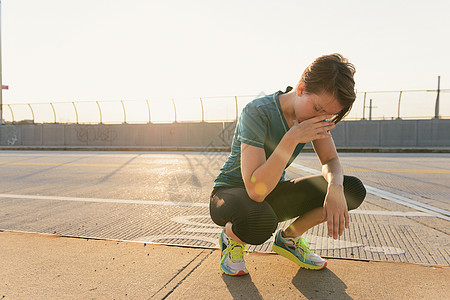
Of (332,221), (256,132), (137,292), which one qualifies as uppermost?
(256,132)

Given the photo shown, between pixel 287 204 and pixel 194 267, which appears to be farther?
pixel 287 204

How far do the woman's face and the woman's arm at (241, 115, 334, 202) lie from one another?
0.16 feet

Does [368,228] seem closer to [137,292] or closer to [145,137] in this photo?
[137,292]

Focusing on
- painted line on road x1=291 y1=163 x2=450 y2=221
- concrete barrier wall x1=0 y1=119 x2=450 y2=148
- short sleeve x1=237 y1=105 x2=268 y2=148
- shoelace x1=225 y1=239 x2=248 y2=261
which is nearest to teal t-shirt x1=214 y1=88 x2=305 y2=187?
short sleeve x1=237 y1=105 x2=268 y2=148

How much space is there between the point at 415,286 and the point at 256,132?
1.30 metres

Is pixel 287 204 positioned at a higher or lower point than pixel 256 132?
lower

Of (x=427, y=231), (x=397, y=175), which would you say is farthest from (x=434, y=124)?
(x=427, y=231)

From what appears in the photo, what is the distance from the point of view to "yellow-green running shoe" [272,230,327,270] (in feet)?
7.70

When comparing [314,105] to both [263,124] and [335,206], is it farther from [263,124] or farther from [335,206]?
[335,206]

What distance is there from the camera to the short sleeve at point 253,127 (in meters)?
2.09

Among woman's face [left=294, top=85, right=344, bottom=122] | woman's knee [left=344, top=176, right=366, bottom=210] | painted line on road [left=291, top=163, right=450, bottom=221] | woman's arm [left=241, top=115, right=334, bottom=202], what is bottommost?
painted line on road [left=291, top=163, right=450, bottom=221]

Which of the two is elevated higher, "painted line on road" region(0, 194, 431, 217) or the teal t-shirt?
the teal t-shirt

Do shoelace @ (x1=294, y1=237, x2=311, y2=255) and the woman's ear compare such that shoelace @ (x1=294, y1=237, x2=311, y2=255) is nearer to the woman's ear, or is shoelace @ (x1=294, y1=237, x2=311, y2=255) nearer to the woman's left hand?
the woman's left hand

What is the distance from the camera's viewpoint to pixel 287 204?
8.25 ft
